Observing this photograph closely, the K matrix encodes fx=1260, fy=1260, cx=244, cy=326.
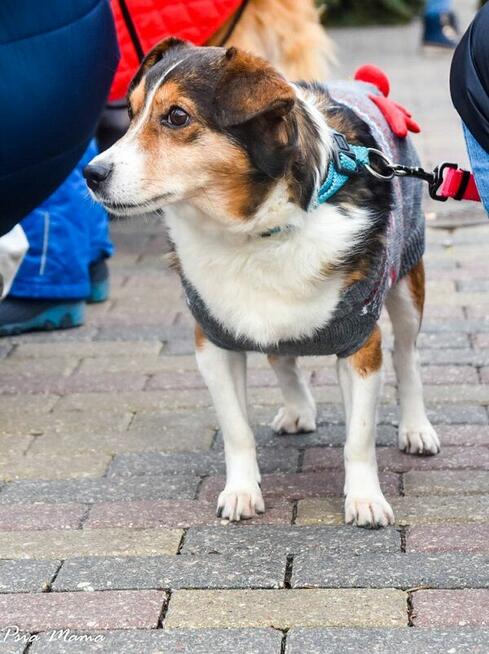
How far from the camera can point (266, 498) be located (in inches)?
142

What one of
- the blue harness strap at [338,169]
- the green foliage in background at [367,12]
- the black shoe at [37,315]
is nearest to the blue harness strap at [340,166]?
the blue harness strap at [338,169]

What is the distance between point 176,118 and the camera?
3.16m

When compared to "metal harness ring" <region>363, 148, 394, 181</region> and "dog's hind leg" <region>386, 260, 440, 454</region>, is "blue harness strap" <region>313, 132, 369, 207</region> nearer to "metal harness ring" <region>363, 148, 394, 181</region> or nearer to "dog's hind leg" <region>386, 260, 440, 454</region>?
"metal harness ring" <region>363, 148, 394, 181</region>

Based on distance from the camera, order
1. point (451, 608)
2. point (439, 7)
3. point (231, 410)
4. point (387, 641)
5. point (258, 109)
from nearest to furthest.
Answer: point (387, 641), point (451, 608), point (258, 109), point (231, 410), point (439, 7)

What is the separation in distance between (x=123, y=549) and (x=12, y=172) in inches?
55.1

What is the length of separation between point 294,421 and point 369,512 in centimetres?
75

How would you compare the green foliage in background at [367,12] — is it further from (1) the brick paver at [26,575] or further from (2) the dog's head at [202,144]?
(1) the brick paver at [26,575]

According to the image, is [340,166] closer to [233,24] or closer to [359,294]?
[359,294]

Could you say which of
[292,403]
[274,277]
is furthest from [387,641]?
[292,403]

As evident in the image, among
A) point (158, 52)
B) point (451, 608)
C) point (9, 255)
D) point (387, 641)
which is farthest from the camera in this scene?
point (9, 255)

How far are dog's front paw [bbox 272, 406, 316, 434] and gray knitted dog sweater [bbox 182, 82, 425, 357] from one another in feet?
1.86

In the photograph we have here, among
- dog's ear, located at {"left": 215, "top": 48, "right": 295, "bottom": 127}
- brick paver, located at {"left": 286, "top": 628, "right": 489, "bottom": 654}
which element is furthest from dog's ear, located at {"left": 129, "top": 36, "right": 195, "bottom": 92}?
brick paver, located at {"left": 286, "top": 628, "right": 489, "bottom": 654}

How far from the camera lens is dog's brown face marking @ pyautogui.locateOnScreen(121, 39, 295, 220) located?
3104 millimetres

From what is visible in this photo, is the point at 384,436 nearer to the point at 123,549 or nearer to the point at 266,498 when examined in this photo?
the point at 266,498
